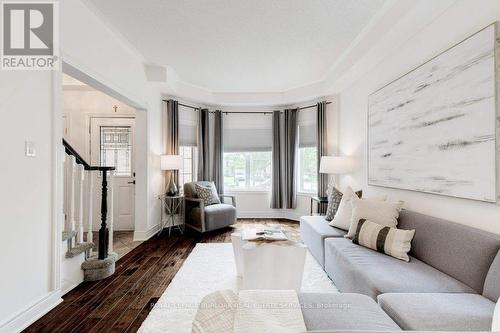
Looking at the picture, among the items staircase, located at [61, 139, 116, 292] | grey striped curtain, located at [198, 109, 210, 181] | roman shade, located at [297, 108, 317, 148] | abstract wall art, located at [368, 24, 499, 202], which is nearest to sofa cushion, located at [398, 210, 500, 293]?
abstract wall art, located at [368, 24, 499, 202]

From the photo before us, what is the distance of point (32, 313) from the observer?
1.79m

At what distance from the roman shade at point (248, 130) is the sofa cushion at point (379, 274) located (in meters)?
3.40

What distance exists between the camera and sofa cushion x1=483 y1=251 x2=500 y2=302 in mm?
1331

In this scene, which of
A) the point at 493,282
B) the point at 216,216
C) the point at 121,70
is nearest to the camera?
the point at 493,282

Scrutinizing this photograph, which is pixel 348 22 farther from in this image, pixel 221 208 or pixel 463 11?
pixel 221 208

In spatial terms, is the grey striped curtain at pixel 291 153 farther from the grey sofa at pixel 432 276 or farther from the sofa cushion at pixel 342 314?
the sofa cushion at pixel 342 314

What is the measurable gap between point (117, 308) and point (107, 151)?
3.24m

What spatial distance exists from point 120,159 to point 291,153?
11.3ft

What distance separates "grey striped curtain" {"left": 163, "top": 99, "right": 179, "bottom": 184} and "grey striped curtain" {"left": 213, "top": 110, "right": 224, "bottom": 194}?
0.90 m

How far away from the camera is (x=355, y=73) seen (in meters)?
3.51

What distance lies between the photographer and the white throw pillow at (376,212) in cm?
228

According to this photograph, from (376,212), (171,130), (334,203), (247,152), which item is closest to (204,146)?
(171,130)

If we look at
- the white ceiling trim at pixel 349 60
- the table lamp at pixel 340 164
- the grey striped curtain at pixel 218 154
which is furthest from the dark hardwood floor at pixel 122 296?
the white ceiling trim at pixel 349 60

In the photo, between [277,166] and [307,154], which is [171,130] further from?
[307,154]
